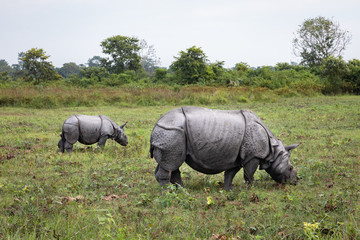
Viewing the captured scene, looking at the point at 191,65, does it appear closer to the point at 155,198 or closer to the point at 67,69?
the point at 155,198

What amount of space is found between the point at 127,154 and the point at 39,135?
432 cm

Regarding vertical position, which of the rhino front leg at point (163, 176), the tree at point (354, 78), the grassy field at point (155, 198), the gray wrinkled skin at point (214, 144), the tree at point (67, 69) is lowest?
the grassy field at point (155, 198)

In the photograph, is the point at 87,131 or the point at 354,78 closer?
the point at 87,131

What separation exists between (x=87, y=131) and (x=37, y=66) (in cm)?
2928

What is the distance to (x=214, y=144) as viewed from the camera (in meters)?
5.96

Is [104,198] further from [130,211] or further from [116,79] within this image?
[116,79]

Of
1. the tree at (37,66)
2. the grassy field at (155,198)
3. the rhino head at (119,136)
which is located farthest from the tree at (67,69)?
the rhino head at (119,136)

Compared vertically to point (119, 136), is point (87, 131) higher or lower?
higher

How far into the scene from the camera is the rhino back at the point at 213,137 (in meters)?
5.93

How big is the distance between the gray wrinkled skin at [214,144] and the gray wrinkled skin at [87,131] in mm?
4535

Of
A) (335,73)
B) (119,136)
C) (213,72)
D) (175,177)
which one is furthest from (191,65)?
(175,177)

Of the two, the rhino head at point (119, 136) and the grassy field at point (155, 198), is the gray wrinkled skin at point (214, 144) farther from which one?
the rhino head at point (119, 136)

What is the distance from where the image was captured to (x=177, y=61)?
38.0 m

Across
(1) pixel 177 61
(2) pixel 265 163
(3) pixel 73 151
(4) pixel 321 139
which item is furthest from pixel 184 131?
(1) pixel 177 61
